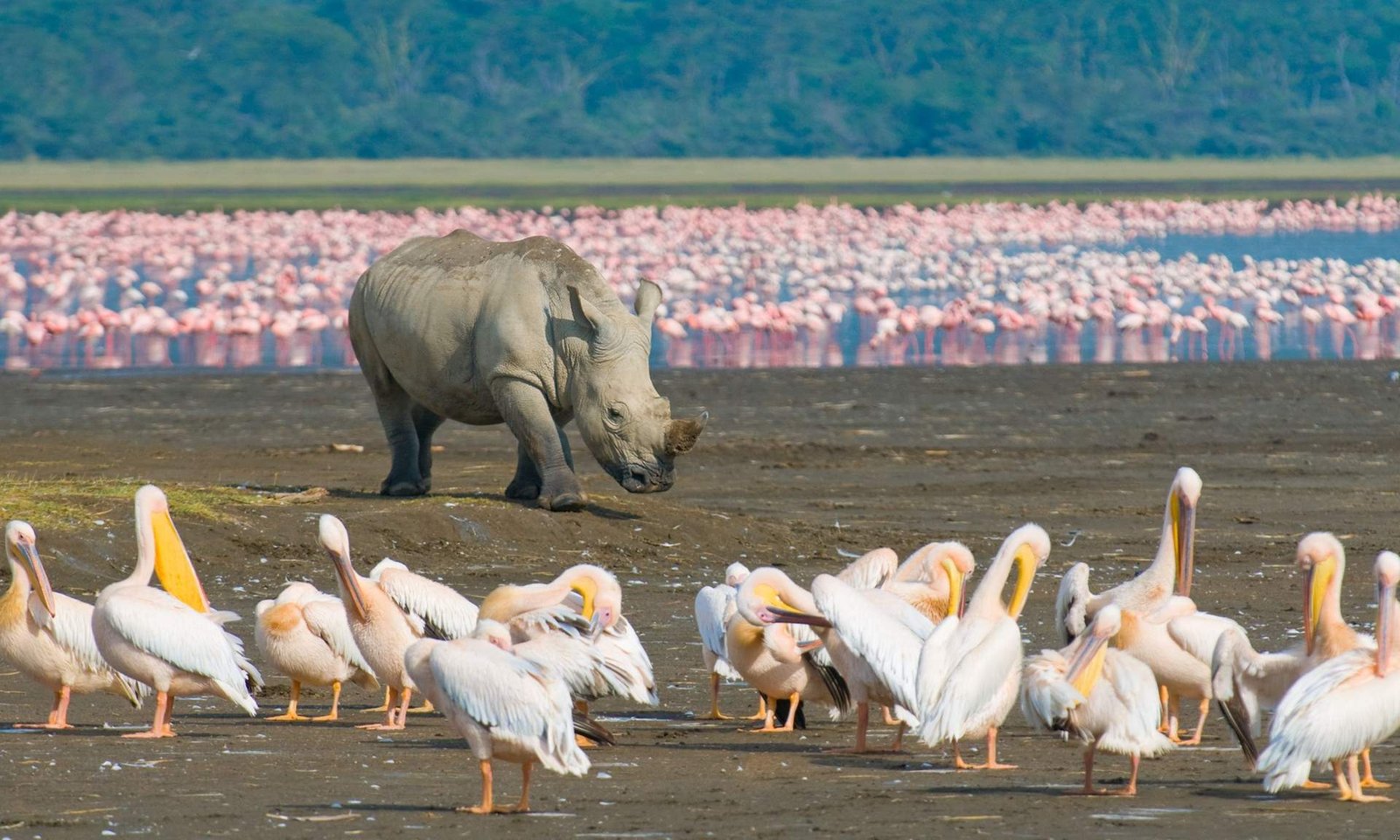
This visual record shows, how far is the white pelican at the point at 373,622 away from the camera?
886cm

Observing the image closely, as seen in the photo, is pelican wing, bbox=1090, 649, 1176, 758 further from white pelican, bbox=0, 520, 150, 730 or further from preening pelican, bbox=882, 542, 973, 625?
white pelican, bbox=0, 520, 150, 730

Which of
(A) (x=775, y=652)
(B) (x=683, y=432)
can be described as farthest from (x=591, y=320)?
(A) (x=775, y=652)

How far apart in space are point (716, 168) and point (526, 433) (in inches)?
4016

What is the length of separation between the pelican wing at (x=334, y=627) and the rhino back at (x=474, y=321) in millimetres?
5173

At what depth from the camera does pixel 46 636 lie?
888cm

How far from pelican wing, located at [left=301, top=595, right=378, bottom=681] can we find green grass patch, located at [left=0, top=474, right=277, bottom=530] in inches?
156

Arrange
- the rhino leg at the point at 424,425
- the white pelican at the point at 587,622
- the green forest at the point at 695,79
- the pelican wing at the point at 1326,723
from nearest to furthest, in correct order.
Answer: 1. the pelican wing at the point at 1326,723
2. the white pelican at the point at 587,622
3. the rhino leg at the point at 424,425
4. the green forest at the point at 695,79

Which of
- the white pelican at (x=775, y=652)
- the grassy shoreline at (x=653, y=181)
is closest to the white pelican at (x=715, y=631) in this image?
the white pelican at (x=775, y=652)

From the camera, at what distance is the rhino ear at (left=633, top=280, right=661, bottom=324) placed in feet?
48.8

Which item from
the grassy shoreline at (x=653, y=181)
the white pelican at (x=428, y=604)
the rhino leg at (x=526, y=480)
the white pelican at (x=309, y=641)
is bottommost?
the white pelican at (x=309, y=641)

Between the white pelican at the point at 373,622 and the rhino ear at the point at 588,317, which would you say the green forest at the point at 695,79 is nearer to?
the rhino ear at the point at 588,317

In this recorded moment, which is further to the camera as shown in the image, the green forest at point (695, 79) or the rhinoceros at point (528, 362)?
the green forest at point (695, 79)

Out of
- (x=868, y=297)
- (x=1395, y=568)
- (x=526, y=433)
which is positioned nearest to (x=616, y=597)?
(x=1395, y=568)

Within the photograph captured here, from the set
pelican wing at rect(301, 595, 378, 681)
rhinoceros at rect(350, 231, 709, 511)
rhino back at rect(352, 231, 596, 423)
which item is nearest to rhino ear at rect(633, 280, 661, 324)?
rhinoceros at rect(350, 231, 709, 511)
